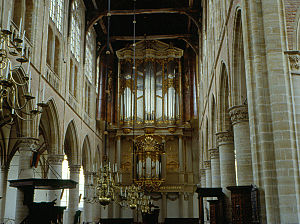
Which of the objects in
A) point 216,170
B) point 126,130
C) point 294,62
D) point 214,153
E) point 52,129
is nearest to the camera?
point 294,62

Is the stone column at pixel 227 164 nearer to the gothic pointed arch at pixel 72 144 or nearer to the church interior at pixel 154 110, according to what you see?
the church interior at pixel 154 110

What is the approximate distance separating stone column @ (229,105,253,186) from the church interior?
4cm

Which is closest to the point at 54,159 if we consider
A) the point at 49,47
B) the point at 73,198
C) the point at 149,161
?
the point at 73,198

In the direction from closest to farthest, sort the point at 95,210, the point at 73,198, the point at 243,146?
the point at 243,146
the point at 73,198
the point at 95,210

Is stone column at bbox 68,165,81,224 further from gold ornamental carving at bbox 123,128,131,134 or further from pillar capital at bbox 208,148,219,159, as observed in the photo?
pillar capital at bbox 208,148,219,159

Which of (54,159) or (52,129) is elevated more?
(52,129)

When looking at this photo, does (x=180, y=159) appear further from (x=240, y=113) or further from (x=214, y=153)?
(x=240, y=113)

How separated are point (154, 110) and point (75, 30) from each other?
10.7 meters

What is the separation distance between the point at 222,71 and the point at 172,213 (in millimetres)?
18734

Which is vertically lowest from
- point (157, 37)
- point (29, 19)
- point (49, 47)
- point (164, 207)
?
point (164, 207)

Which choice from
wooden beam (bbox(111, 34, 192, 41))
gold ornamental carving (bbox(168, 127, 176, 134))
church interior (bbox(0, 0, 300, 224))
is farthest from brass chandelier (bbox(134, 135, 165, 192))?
wooden beam (bbox(111, 34, 192, 41))

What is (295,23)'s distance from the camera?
12.0 m

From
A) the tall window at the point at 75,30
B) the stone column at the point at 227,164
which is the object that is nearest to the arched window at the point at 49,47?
the tall window at the point at 75,30

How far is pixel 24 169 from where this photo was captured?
18.9 m
